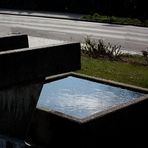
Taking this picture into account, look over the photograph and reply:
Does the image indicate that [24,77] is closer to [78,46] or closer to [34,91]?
[34,91]

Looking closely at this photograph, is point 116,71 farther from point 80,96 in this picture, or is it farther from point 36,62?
point 36,62

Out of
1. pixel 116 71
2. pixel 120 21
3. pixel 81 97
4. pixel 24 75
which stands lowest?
pixel 120 21

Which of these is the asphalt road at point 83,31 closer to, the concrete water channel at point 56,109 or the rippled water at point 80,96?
the rippled water at point 80,96

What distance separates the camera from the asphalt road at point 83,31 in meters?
19.4

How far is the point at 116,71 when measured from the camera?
39.1 ft

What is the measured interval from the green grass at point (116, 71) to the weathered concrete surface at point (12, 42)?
3.41 meters

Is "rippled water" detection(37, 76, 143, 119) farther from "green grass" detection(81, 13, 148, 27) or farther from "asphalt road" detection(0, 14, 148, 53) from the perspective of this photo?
"green grass" detection(81, 13, 148, 27)

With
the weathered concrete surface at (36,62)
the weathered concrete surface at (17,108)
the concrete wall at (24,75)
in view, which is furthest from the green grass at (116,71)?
the weathered concrete surface at (17,108)

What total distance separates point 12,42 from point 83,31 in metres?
14.7

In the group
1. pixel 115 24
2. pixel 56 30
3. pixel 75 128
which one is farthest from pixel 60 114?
pixel 115 24

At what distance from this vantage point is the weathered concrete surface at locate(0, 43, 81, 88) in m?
6.12

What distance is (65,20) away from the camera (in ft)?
94.5

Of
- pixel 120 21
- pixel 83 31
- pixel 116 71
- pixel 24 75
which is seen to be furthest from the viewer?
pixel 120 21

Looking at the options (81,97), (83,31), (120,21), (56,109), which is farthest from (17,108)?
(120,21)
